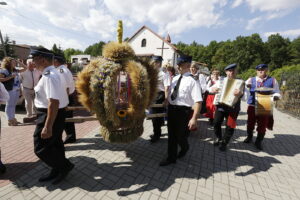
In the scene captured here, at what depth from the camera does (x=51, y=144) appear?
2.39m

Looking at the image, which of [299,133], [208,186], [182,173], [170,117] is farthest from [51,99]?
[299,133]

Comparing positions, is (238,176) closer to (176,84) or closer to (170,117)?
(170,117)

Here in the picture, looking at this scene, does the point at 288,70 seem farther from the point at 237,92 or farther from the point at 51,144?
the point at 51,144

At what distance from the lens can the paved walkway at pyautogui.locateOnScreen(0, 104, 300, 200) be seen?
95.5 inches

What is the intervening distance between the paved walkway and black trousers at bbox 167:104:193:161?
15.9 inches

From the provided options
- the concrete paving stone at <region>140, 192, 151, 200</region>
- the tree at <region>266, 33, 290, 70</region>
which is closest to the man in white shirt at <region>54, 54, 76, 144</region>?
the concrete paving stone at <region>140, 192, 151, 200</region>

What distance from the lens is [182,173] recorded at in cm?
296

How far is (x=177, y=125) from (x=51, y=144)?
2.08 metres

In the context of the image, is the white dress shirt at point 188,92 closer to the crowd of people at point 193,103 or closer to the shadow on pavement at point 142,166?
the crowd of people at point 193,103

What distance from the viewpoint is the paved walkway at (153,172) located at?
7.96 feet

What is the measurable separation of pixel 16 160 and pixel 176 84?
3.38 metres

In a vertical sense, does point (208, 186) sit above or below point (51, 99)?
below

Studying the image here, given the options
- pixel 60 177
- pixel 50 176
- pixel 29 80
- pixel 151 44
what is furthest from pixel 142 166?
pixel 151 44

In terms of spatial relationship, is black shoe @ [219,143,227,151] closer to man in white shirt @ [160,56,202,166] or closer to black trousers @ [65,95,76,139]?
man in white shirt @ [160,56,202,166]
